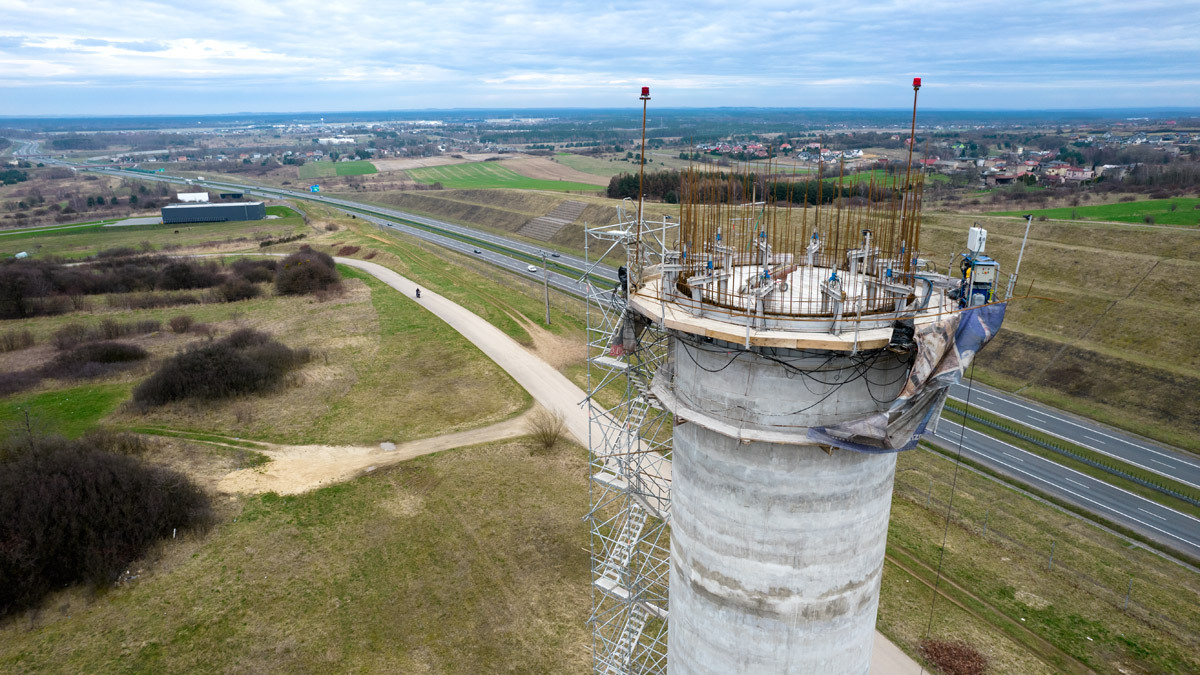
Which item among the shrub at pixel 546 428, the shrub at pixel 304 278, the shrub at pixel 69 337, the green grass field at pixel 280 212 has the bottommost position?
the shrub at pixel 546 428

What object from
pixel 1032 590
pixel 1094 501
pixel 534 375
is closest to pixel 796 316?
pixel 1032 590

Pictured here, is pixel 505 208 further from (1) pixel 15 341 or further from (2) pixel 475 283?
(1) pixel 15 341

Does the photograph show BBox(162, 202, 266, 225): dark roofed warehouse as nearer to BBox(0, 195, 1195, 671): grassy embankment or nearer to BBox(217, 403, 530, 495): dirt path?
BBox(217, 403, 530, 495): dirt path

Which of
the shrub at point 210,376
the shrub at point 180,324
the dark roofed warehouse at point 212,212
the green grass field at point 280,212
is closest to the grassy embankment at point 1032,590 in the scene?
the shrub at point 210,376

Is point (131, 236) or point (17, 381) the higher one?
point (131, 236)

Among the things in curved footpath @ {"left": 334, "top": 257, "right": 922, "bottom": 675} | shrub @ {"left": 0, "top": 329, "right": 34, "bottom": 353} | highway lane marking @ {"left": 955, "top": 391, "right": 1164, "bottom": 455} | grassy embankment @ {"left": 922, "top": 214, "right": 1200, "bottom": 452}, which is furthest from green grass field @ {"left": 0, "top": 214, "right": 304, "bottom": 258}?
grassy embankment @ {"left": 922, "top": 214, "right": 1200, "bottom": 452}

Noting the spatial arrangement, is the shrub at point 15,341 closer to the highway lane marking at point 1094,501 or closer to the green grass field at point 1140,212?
the highway lane marking at point 1094,501
